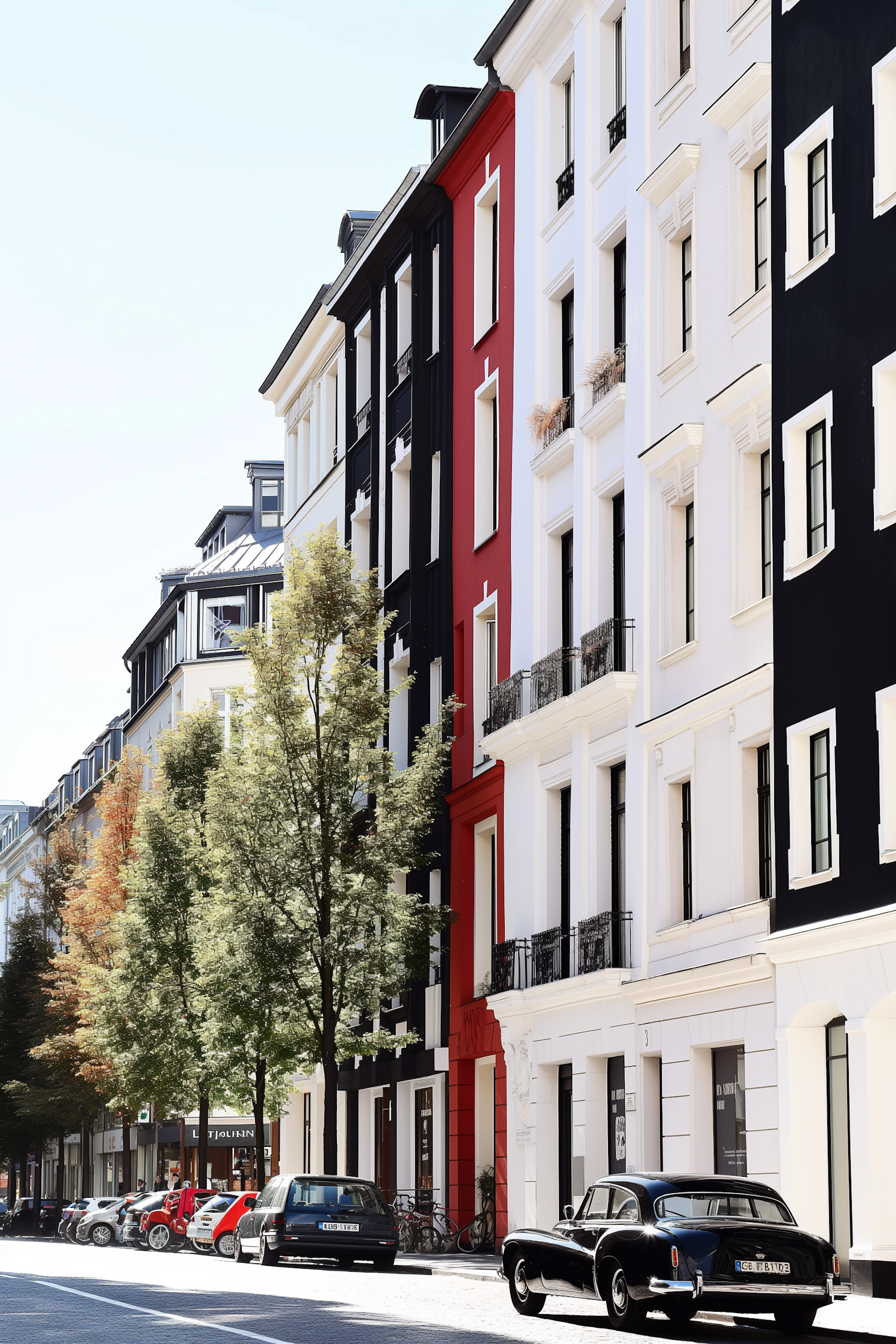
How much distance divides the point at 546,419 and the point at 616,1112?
1191cm

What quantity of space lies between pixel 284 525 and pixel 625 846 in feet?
105

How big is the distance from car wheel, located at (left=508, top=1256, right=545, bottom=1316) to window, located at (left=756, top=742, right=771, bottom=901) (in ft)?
21.8

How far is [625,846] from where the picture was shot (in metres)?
30.9

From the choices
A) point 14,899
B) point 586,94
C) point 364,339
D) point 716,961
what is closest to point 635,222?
point 586,94

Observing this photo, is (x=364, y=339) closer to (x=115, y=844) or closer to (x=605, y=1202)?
(x=115, y=844)

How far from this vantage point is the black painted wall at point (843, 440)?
22.0m

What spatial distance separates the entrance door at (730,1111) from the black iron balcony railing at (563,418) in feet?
40.0

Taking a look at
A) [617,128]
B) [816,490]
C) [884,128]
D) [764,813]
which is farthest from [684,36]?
[764,813]

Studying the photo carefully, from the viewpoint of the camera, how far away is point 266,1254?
30.2m

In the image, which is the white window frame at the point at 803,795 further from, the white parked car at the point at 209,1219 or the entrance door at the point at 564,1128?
the white parked car at the point at 209,1219

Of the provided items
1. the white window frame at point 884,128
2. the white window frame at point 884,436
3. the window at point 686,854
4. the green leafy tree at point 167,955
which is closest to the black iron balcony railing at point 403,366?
the green leafy tree at point 167,955

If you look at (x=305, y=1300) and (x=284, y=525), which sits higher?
(x=284, y=525)

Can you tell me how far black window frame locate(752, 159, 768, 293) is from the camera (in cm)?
2670

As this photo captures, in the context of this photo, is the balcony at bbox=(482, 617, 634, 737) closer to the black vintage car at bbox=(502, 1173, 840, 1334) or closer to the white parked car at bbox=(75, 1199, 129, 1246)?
the black vintage car at bbox=(502, 1173, 840, 1334)
